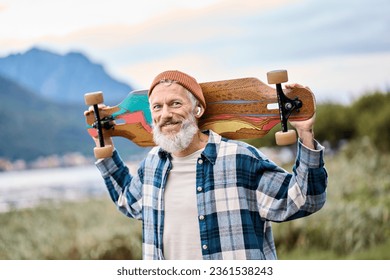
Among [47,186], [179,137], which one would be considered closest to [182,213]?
[179,137]

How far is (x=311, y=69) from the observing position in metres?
3.91

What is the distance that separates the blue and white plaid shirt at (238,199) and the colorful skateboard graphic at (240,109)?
6 cm

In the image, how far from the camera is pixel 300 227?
12.5 feet

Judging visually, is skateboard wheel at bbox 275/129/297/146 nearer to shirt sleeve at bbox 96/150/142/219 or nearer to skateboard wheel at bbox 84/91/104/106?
shirt sleeve at bbox 96/150/142/219

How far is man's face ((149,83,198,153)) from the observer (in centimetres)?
198

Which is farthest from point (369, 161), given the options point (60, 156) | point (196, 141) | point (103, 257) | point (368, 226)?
point (196, 141)

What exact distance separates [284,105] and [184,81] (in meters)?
0.30

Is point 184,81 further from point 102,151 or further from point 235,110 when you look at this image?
point 102,151

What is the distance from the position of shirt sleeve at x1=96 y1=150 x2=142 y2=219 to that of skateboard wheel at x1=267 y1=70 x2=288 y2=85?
576mm

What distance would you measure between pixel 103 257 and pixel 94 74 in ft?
4.54

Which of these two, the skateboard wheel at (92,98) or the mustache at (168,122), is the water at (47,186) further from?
the mustache at (168,122)

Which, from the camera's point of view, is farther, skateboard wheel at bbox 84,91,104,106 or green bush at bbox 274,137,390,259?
green bush at bbox 274,137,390,259

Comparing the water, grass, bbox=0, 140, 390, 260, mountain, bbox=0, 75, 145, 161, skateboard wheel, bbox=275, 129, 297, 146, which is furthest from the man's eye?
mountain, bbox=0, 75, 145, 161

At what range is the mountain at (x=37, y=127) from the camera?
495cm
